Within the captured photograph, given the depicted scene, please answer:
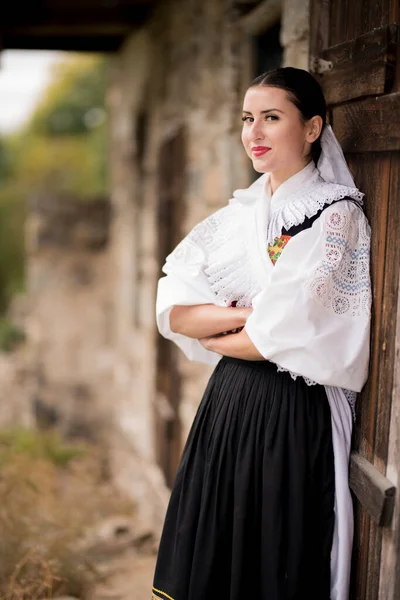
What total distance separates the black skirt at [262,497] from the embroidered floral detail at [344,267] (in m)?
0.27

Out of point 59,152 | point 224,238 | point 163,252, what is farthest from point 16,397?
point 59,152

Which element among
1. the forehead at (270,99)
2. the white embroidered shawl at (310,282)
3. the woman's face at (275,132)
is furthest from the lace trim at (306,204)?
the forehead at (270,99)

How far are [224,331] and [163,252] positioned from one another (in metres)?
2.61

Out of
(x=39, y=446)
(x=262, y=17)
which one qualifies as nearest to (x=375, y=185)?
(x=262, y=17)

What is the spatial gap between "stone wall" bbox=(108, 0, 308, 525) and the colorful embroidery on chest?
889 mm

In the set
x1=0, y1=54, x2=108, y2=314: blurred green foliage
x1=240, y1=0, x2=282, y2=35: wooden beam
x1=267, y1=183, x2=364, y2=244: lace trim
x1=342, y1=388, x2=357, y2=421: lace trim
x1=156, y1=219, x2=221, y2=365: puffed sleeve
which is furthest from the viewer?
x1=0, y1=54, x2=108, y2=314: blurred green foliage

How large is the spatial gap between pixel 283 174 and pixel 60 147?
16545 millimetres

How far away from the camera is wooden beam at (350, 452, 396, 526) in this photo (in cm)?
168

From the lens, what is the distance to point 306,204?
1817 millimetres

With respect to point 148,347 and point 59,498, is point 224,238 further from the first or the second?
point 59,498

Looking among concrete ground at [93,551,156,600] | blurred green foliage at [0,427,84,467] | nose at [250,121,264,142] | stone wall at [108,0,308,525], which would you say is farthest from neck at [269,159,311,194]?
blurred green foliage at [0,427,84,467]

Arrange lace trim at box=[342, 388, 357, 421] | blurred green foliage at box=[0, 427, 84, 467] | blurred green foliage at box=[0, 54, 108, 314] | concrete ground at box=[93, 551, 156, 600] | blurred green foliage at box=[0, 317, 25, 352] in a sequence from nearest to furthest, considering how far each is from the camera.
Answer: lace trim at box=[342, 388, 357, 421]
concrete ground at box=[93, 551, 156, 600]
blurred green foliage at box=[0, 427, 84, 467]
blurred green foliage at box=[0, 317, 25, 352]
blurred green foliage at box=[0, 54, 108, 314]

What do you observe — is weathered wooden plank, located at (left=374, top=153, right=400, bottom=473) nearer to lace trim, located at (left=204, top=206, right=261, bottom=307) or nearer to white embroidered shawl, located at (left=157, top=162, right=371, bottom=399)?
white embroidered shawl, located at (left=157, top=162, right=371, bottom=399)

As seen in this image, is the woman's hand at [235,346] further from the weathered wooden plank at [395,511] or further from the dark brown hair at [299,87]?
the dark brown hair at [299,87]
